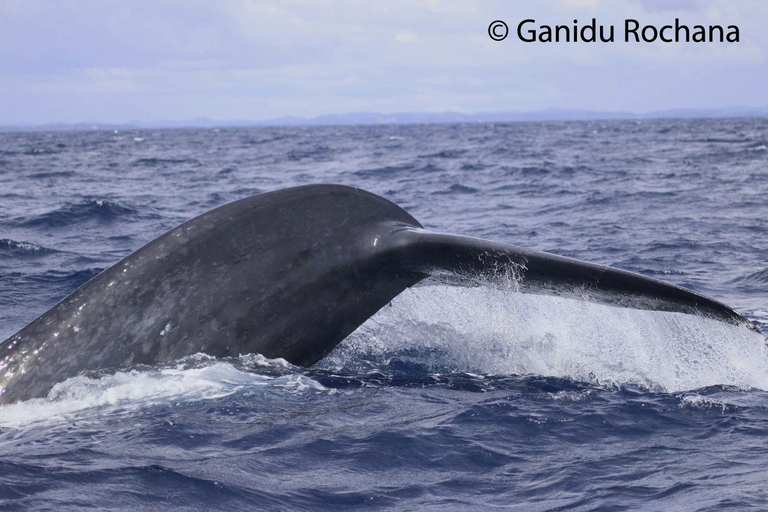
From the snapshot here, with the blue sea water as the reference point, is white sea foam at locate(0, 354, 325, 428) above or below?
above

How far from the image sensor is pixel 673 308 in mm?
5262

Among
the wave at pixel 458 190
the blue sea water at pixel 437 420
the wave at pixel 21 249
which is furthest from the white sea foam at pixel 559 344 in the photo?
the wave at pixel 458 190

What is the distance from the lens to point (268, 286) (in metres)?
5.48

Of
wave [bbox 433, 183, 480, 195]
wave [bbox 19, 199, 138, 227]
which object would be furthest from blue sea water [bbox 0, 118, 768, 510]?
wave [bbox 433, 183, 480, 195]

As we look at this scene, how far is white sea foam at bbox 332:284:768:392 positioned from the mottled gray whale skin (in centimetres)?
85

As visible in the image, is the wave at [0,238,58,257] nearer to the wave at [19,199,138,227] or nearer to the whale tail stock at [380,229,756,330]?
the wave at [19,199,138,227]

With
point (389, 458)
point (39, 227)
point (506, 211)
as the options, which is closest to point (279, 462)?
point (389, 458)

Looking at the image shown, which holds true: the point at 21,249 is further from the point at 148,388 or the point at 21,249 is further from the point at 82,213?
the point at 148,388

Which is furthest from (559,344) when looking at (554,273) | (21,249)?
(21,249)

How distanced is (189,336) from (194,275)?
371 mm

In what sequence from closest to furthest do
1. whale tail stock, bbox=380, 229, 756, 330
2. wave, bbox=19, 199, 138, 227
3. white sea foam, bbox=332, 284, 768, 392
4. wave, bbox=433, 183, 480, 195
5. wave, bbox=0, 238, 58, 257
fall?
whale tail stock, bbox=380, 229, 756, 330 → white sea foam, bbox=332, 284, 768, 392 → wave, bbox=0, 238, 58, 257 → wave, bbox=19, 199, 138, 227 → wave, bbox=433, 183, 480, 195

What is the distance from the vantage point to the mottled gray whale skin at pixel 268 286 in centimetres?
525

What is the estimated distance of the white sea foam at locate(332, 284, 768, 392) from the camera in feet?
22.6

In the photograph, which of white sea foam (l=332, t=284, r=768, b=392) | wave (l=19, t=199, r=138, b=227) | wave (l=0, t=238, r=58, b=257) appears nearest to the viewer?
white sea foam (l=332, t=284, r=768, b=392)
